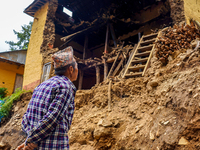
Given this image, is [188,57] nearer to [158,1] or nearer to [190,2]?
[190,2]

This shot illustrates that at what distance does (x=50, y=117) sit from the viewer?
149cm

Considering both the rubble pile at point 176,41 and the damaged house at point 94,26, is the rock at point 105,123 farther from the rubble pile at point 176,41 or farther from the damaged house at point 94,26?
the damaged house at point 94,26

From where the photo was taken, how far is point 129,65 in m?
5.71

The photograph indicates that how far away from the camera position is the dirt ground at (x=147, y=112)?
8.21 feet

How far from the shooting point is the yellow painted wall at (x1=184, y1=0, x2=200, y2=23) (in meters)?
7.02

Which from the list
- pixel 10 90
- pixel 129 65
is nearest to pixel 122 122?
pixel 129 65

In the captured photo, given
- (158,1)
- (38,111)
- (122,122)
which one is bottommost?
(122,122)

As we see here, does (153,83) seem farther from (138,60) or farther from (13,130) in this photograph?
(13,130)

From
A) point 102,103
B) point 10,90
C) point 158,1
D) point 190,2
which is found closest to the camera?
point 102,103

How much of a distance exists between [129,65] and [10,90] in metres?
11.0

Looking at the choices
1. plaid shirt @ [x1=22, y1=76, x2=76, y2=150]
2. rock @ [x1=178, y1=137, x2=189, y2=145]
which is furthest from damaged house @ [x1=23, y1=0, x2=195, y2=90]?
plaid shirt @ [x1=22, y1=76, x2=76, y2=150]

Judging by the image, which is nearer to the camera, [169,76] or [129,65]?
[169,76]

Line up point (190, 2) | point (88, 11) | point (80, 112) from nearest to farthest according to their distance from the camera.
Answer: point (80, 112), point (190, 2), point (88, 11)

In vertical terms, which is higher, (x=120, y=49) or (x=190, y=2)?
(x=190, y=2)
